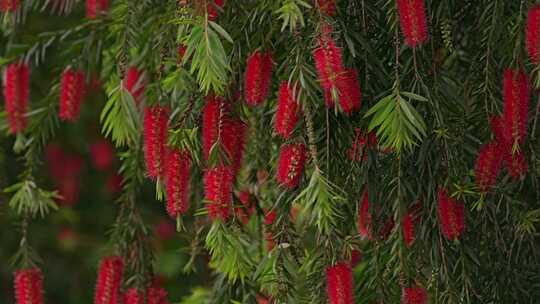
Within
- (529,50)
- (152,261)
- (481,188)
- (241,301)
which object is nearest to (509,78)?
(529,50)

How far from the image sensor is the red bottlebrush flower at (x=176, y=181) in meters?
1.61

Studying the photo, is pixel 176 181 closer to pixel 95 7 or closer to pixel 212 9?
pixel 212 9

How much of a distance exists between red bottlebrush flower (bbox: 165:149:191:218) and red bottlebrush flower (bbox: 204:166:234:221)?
0.05 metres

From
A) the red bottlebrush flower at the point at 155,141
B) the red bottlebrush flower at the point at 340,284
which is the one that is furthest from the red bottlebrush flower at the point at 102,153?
the red bottlebrush flower at the point at 340,284

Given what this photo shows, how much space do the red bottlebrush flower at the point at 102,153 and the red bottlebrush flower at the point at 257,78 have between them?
3263mm

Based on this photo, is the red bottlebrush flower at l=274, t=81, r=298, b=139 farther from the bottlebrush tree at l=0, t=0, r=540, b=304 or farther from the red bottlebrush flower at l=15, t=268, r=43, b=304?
the red bottlebrush flower at l=15, t=268, r=43, b=304

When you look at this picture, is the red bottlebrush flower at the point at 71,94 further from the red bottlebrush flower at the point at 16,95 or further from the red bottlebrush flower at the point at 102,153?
the red bottlebrush flower at the point at 102,153

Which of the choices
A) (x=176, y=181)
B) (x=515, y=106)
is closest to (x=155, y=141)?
(x=176, y=181)

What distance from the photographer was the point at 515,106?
1605 mm

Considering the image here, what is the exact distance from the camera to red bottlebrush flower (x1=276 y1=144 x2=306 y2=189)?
1589 millimetres

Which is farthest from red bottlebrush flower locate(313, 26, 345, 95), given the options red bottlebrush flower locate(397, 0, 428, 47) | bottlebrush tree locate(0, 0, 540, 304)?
red bottlebrush flower locate(397, 0, 428, 47)

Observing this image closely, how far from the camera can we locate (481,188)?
5.52 feet

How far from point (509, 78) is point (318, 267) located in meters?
0.42

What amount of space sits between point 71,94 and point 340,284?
2.47 ft
